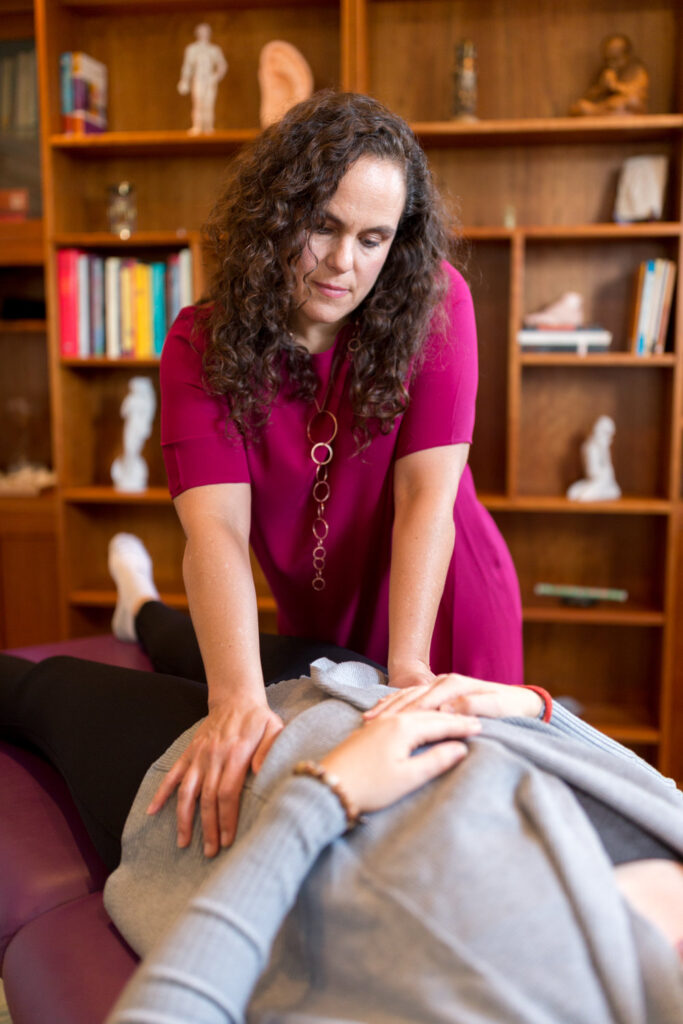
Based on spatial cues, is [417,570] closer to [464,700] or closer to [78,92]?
[464,700]

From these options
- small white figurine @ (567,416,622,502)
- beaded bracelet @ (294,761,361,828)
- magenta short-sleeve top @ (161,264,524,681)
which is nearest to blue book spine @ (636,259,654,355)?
small white figurine @ (567,416,622,502)

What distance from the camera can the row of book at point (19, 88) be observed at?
119 inches

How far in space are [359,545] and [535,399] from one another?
1.66m

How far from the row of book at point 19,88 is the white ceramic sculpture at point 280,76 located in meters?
0.82

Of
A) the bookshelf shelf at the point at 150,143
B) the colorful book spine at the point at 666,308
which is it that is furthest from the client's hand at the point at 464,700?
the bookshelf shelf at the point at 150,143

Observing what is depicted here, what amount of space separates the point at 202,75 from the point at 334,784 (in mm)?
2606

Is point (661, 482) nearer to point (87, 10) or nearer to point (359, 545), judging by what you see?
point (359, 545)

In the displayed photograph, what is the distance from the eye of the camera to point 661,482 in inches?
113

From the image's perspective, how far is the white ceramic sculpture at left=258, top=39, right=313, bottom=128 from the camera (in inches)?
109

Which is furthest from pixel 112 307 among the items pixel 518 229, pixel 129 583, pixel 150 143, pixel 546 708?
pixel 546 708

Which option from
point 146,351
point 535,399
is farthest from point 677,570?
point 146,351

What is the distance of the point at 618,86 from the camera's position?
8.59ft

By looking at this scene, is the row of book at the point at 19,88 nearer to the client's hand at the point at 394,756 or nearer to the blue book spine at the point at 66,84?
the blue book spine at the point at 66,84

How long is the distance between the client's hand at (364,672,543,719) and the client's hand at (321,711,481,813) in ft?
0.22
